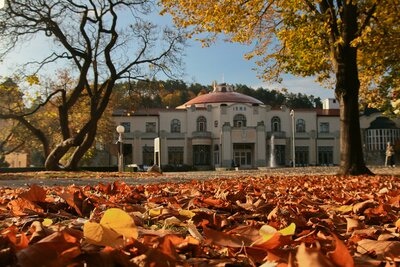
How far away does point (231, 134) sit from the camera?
65312 millimetres

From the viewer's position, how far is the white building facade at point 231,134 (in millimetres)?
65562

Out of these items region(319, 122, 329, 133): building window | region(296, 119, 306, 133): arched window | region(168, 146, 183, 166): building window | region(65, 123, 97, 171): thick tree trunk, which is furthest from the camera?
region(319, 122, 329, 133): building window

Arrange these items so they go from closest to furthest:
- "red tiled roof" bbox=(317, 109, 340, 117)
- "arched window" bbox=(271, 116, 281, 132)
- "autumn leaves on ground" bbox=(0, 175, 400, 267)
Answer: "autumn leaves on ground" bbox=(0, 175, 400, 267), "arched window" bbox=(271, 116, 281, 132), "red tiled roof" bbox=(317, 109, 340, 117)

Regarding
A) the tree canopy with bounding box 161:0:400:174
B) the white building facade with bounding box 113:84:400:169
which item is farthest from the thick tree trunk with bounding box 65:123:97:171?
the white building facade with bounding box 113:84:400:169

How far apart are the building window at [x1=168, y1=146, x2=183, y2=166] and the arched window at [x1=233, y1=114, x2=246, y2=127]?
30.3ft

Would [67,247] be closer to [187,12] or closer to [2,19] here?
[187,12]

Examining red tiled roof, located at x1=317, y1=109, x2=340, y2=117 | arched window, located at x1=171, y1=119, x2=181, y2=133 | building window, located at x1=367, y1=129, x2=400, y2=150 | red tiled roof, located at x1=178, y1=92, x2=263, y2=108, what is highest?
red tiled roof, located at x1=178, y1=92, x2=263, y2=108

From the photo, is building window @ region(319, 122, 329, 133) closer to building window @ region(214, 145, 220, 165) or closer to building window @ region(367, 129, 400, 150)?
building window @ region(367, 129, 400, 150)

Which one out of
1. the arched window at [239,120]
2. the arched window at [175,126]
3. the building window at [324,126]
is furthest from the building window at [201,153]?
the building window at [324,126]

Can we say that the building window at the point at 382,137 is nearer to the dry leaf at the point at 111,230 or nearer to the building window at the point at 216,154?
the building window at the point at 216,154

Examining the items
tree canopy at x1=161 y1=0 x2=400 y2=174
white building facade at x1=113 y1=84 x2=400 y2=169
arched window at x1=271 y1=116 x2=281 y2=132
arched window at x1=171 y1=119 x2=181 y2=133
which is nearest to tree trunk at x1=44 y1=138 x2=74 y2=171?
tree canopy at x1=161 y1=0 x2=400 y2=174

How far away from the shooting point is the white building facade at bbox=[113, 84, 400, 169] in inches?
2581

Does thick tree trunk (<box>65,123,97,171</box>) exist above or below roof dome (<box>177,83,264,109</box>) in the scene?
below

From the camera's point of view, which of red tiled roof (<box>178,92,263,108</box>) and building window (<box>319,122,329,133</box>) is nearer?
red tiled roof (<box>178,92,263,108</box>)
